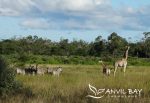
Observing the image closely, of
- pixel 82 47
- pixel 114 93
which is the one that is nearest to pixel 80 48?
pixel 82 47

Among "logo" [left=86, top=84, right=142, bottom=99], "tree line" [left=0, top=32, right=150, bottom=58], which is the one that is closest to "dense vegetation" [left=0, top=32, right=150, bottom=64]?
"tree line" [left=0, top=32, right=150, bottom=58]

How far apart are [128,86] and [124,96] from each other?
7.55 feet

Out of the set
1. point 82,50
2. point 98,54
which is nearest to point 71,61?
point 98,54

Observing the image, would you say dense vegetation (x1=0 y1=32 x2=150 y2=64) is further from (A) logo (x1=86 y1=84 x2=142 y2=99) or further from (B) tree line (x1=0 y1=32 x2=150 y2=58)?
(A) logo (x1=86 y1=84 x2=142 y2=99)

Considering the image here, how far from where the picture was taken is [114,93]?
14.2 m

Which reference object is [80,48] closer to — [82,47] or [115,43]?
[82,47]

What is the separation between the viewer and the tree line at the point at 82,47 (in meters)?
96.1

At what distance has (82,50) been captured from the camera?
108 metres

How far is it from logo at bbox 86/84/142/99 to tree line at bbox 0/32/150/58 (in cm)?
7460

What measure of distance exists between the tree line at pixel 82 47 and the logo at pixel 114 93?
74595 millimetres

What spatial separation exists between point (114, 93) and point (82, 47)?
100 meters

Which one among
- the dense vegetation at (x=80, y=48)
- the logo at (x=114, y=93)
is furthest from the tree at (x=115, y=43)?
the logo at (x=114, y=93)

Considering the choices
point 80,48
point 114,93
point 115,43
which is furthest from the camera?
point 80,48

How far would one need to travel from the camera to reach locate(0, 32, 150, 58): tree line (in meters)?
96.1
